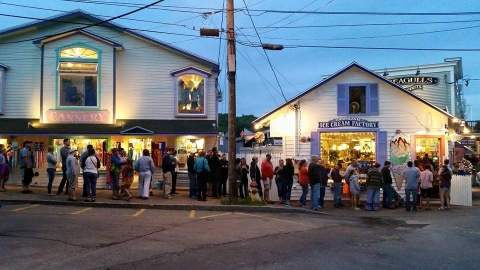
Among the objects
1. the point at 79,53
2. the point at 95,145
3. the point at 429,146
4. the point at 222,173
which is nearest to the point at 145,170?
the point at 222,173

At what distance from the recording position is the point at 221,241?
448 inches

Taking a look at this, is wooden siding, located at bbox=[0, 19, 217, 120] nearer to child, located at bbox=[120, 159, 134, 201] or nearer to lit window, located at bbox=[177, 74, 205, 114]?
lit window, located at bbox=[177, 74, 205, 114]

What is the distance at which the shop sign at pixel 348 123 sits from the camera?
2278 centimetres

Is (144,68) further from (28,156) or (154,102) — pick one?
(28,156)

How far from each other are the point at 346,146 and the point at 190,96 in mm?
7070

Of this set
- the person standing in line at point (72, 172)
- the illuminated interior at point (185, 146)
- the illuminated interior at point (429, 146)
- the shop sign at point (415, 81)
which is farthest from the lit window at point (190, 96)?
the shop sign at point (415, 81)

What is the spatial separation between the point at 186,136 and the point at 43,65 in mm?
6640

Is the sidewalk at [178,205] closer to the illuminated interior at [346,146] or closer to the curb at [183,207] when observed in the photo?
the curb at [183,207]

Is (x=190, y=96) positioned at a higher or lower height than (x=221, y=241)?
higher

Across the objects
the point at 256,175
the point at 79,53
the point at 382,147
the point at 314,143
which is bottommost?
the point at 256,175

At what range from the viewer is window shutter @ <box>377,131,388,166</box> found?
22.5 m

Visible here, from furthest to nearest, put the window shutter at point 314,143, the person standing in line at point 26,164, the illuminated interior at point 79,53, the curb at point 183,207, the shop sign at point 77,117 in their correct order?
the illuminated interior at point 79,53 < the shop sign at point 77,117 < the window shutter at point 314,143 < the person standing in line at point 26,164 < the curb at point 183,207

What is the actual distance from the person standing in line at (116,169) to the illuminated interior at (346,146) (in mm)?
8807

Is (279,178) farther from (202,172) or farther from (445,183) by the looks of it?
(445,183)
